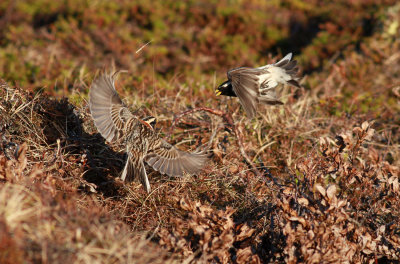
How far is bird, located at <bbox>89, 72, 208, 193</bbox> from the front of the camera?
3866 mm

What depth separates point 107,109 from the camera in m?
3.89

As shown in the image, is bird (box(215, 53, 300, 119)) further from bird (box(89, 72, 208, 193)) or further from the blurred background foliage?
the blurred background foliage

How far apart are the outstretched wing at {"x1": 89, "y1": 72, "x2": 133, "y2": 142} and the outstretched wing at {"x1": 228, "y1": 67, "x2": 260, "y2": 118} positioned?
1.15 m

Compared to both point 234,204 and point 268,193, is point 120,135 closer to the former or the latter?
point 234,204

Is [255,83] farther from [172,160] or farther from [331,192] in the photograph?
[331,192]

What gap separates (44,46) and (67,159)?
5526 mm

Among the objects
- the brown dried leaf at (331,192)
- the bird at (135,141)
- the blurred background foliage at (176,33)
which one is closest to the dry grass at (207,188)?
the brown dried leaf at (331,192)

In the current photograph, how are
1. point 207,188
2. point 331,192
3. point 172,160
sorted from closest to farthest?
1. point 331,192
2. point 172,160
3. point 207,188

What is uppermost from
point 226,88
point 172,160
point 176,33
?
point 226,88

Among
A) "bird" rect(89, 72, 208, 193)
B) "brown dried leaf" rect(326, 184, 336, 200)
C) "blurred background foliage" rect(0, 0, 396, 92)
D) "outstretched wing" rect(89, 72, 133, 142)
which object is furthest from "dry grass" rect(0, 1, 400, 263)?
"blurred background foliage" rect(0, 0, 396, 92)

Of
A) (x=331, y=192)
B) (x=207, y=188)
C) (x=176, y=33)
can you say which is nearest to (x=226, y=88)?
(x=207, y=188)

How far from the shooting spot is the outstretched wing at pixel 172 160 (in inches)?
157

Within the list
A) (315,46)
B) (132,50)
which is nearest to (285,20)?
(315,46)

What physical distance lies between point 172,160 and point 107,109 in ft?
2.66
